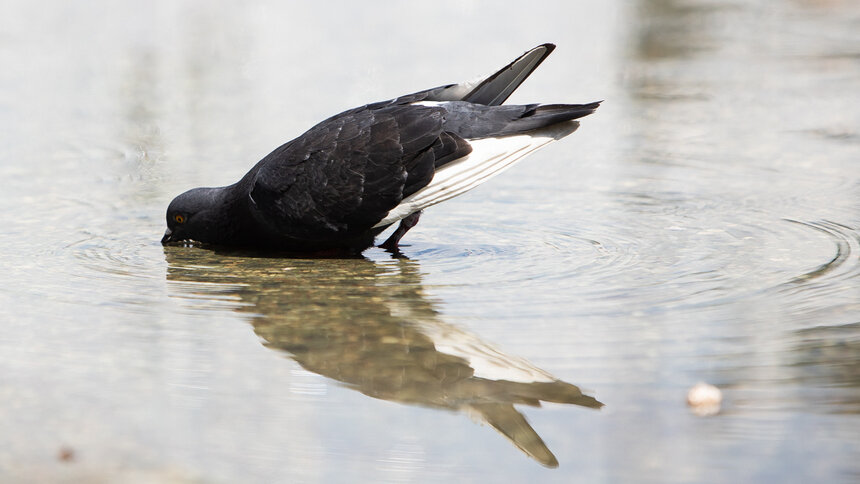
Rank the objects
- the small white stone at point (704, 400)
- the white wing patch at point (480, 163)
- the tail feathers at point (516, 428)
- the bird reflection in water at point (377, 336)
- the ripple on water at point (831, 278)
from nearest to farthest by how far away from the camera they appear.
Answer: the tail feathers at point (516, 428), the small white stone at point (704, 400), the bird reflection in water at point (377, 336), the ripple on water at point (831, 278), the white wing patch at point (480, 163)

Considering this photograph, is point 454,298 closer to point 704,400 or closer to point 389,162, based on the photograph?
point 389,162

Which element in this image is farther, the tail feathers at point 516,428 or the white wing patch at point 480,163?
the white wing patch at point 480,163

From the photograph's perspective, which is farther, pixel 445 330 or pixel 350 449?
pixel 445 330

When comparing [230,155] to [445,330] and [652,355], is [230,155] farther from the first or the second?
[652,355]

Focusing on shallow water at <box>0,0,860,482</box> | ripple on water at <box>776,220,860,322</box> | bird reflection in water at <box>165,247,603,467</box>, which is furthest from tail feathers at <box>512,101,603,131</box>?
ripple on water at <box>776,220,860,322</box>

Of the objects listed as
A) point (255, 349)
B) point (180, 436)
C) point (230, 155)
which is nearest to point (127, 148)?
point (230, 155)

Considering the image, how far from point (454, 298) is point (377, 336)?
617 mm

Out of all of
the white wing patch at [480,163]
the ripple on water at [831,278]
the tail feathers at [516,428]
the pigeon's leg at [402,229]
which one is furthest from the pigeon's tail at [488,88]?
the tail feathers at [516,428]

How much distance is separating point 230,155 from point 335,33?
560 cm

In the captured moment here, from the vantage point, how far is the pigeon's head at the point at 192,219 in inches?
245

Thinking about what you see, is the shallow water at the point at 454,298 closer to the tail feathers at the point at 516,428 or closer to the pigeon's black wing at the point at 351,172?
the tail feathers at the point at 516,428

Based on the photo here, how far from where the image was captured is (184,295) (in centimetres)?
503

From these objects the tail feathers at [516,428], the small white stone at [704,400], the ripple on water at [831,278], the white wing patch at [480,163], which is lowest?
the ripple on water at [831,278]

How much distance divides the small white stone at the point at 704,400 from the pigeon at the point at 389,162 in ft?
7.48
